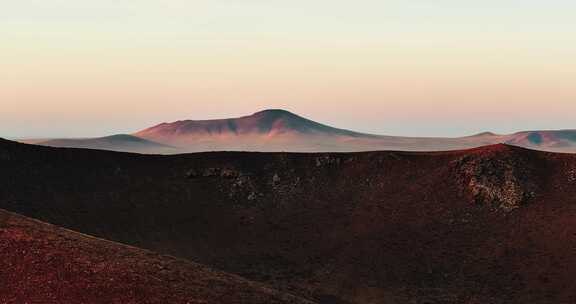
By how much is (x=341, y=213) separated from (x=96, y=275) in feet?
182

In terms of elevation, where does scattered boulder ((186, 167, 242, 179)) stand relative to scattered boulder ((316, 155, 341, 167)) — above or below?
below

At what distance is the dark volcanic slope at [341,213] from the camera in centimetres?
7188

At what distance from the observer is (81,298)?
35.0 metres

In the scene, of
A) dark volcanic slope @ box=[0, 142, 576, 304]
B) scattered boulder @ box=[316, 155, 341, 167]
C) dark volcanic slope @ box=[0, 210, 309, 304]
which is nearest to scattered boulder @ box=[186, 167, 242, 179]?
dark volcanic slope @ box=[0, 142, 576, 304]

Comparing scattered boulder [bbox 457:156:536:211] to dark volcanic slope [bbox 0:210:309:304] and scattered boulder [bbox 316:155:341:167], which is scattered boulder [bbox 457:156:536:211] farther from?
dark volcanic slope [bbox 0:210:309:304]

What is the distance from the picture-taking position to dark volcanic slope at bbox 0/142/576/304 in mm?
71875

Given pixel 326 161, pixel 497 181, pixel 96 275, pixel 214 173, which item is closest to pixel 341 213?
pixel 326 161

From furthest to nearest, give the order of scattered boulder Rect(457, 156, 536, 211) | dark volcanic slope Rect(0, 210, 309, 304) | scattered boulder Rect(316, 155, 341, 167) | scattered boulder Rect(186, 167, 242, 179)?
1. scattered boulder Rect(316, 155, 341, 167)
2. scattered boulder Rect(186, 167, 242, 179)
3. scattered boulder Rect(457, 156, 536, 211)
4. dark volcanic slope Rect(0, 210, 309, 304)

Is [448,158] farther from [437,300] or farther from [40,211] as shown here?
[40,211]

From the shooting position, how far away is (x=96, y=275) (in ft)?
124

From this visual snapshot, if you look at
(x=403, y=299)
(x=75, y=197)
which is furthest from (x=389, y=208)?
(x=75, y=197)

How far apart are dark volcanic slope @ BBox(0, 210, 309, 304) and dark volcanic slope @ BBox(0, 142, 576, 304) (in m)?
28.7

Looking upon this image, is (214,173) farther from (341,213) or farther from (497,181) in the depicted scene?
(497,181)

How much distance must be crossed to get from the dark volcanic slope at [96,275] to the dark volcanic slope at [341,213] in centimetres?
2875
